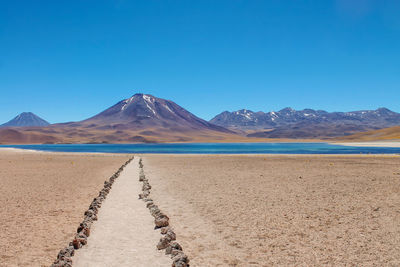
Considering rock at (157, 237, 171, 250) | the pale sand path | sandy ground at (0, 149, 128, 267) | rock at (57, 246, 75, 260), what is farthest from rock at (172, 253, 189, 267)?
sandy ground at (0, 149, 128, 267)

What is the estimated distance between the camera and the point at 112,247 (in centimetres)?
843

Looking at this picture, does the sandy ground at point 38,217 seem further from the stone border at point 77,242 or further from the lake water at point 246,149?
the lake water at point 246,149

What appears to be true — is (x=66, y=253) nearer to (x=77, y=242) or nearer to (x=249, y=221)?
(x=77, y=242)

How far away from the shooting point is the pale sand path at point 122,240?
24.6ft

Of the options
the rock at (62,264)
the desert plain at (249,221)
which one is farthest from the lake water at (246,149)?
the rock at (62,264)

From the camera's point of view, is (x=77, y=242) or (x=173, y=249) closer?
(x=173, y=249)

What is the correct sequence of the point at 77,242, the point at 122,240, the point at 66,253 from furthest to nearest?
the point at 122,240 → the point at 77,242 → the point at 66,253

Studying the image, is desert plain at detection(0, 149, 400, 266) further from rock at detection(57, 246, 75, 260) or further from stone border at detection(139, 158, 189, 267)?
rock at detection(57, 246, 75, 260)

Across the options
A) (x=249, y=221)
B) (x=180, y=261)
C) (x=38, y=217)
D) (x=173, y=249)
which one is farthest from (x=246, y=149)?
(x=180, y=261)

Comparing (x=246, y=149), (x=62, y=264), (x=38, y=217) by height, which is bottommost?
(x=38, y=217)

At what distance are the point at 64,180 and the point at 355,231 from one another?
19473 millimetres

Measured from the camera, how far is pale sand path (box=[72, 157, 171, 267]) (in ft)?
24.6

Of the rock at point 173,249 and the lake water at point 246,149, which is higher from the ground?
the lake water at point 246,149

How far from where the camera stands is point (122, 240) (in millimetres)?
8969
